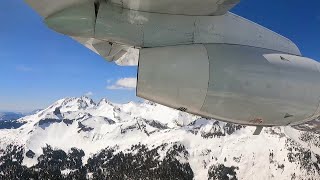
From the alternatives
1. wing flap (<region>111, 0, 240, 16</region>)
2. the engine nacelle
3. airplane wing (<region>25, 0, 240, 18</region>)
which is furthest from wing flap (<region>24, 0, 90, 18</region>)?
the engine nacelle

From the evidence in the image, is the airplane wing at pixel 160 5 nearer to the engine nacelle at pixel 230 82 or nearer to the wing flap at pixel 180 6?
the wing flap at pixel 180 6

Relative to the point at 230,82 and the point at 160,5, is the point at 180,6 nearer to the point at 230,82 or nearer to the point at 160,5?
the point at 160,5

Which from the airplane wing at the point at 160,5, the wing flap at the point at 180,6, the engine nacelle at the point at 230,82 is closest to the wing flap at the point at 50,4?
the airplane wing at the point at 160,5

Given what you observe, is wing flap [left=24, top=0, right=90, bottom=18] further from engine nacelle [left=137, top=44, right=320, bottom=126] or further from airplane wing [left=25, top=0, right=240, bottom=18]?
engine nacelle [left=137, top=44, right=320, bottom=126]

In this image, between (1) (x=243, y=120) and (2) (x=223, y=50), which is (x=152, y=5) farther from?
(1) (x=243, y=120)

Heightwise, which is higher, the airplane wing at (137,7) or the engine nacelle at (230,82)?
the airplane wing at (137,7)

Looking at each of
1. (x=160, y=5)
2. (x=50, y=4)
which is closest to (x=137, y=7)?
(x=160, y=5)

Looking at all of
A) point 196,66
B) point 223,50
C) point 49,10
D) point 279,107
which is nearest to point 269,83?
point 279,107

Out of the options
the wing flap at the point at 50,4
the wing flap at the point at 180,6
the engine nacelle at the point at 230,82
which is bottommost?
the engine nacelle at the point at 230,82
